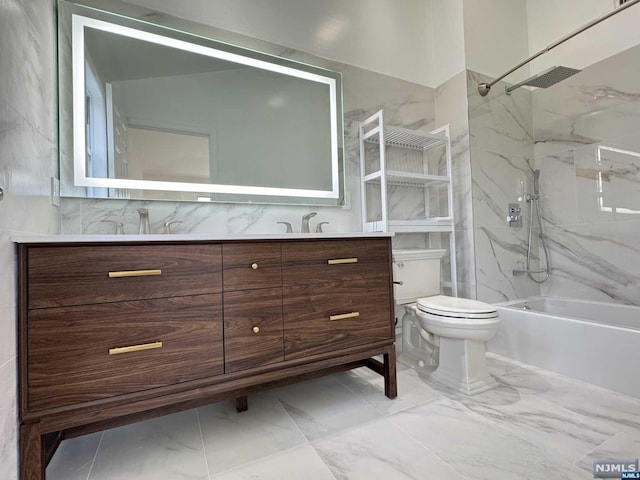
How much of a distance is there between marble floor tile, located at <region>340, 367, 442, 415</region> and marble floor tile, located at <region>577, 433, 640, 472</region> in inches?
22.7

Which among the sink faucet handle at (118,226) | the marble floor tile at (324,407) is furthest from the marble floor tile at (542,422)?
the sink faucet handle at (118,226)

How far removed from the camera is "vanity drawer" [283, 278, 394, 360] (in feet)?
4.13

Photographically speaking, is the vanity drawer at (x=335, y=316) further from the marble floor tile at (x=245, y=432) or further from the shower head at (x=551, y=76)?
the shower head at (x=551, y=76)

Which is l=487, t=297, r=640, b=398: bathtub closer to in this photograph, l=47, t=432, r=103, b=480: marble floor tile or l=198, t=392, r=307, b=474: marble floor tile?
l=198, t=392, r=307, b=474: marble floor tile

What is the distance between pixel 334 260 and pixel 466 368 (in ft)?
3.03

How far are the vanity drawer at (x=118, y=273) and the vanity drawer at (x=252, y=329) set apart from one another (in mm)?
112

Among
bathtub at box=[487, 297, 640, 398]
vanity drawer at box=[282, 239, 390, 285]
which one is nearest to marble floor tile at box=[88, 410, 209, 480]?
vanity drawer at box=[282, 239, 390, 285]

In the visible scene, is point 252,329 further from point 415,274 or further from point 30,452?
point 415,274

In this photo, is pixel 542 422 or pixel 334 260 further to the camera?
pixel 334 260

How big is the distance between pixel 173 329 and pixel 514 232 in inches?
101

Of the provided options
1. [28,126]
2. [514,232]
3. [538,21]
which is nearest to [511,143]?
[514,232]

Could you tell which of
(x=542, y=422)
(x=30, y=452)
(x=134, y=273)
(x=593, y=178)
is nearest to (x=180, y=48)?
(x=134, y=273)

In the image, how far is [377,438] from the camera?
1.19m

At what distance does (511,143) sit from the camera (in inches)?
96.9
